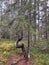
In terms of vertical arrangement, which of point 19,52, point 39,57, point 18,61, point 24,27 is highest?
point 24,27

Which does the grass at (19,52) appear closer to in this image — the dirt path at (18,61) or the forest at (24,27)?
the forest at (24,27)

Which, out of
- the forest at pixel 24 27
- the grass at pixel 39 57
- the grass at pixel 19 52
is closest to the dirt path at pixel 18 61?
the forest at pixel 24 27

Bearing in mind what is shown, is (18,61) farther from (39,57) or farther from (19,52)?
(39,57)

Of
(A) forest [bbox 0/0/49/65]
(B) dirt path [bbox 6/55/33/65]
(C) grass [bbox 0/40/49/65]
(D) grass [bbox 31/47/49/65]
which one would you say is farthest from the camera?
(B) dirt path [bbox 6/55/33/65]

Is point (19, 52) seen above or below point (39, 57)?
above

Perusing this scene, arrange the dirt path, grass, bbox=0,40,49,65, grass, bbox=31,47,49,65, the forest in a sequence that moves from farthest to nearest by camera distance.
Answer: the dirt path
grass, bbox=0,40,49,65
grass, bbox=31,47,49,65
the forest

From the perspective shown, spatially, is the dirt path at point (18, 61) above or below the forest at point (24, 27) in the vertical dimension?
below

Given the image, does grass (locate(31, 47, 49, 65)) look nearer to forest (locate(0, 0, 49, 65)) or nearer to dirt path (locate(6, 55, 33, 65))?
forest (locate(0, 0, 49, 65))

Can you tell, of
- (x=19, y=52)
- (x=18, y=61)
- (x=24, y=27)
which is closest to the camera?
(x=24, y=27)

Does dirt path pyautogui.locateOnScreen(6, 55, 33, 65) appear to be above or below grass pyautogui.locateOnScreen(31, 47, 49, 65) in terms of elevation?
below

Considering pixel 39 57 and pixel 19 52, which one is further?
pixel 19 52

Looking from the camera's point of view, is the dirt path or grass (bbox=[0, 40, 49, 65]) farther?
the dirt path

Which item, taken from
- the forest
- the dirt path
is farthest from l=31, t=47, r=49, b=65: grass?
the dirt path

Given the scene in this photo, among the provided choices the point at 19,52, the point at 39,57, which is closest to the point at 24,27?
the point at 39,57
